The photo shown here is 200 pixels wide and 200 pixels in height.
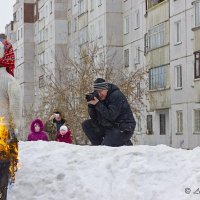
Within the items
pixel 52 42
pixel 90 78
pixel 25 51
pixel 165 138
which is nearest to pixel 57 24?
pixel 52 42

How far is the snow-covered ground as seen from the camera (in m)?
7.52

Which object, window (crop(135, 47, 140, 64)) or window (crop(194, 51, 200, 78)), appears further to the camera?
window (crop(135, 47, 140, 64))

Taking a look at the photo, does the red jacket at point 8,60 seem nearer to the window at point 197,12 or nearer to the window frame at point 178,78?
the window at point 197,12

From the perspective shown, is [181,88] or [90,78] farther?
[181,88]

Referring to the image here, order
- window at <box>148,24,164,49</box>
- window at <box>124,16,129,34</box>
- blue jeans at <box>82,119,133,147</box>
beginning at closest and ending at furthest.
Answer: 1. blue jeans at <box>82,119,133,147</box>
2. window at <box>148,24,164,49</box>
3. window at <box>124,16,129,34</box>

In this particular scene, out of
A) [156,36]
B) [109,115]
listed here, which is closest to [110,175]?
[109,115]

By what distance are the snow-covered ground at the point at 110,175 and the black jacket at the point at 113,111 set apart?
27.8 inches

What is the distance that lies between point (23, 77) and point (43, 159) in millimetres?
67809

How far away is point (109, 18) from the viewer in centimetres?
4906

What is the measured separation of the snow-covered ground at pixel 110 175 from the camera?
7.52m

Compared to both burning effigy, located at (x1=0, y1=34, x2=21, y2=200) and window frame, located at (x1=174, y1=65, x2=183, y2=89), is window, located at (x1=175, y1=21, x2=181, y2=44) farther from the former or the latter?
burning effigy, located at (x1=0, y1=34, x2=21, y2=200)

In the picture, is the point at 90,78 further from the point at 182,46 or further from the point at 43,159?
the point at 43,159

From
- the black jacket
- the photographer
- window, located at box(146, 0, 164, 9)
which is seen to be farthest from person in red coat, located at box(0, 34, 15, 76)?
window, located at box(146, 0, 164, 9)

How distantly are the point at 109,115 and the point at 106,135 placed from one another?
0.48 metres
